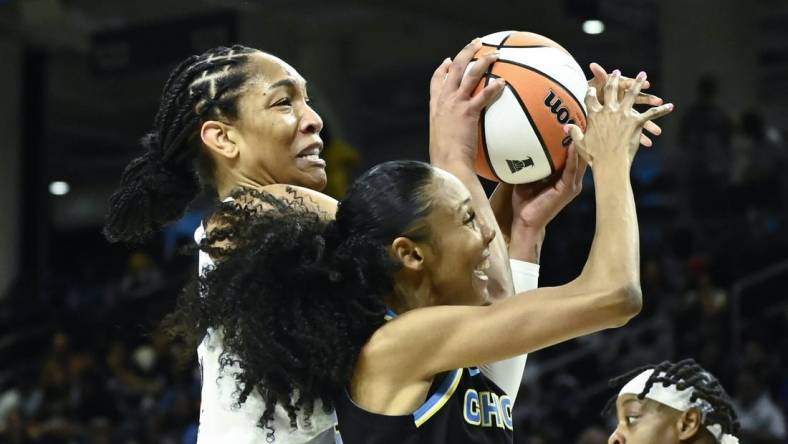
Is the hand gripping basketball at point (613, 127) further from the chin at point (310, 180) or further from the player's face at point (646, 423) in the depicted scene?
the player's face at point (646, 423)

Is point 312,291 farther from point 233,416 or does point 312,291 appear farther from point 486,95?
point 486,95

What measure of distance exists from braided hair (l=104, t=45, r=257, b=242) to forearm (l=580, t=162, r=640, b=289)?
33.9 inches

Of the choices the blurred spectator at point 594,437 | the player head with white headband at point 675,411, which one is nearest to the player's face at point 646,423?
the player head with white headband at point 675,411

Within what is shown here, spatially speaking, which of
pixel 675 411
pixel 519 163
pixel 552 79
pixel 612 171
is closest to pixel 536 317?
pixel 612 171

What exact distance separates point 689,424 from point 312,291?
142cm

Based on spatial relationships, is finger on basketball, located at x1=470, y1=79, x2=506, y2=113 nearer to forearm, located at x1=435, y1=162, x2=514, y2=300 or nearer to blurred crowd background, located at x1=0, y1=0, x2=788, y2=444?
forearm, located at x1=435, y1=162, x2=514, y2=300

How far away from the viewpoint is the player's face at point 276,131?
2.88 meters

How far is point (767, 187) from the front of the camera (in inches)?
383

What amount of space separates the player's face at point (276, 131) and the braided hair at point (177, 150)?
3cm

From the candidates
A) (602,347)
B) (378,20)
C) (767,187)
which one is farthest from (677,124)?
(378,20)

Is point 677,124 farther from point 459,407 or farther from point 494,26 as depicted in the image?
point 459,407

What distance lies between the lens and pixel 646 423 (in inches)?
140

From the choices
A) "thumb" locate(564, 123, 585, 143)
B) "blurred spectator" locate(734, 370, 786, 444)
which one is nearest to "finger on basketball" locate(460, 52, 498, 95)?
"thumb" locate(564, 123, 585, 143)

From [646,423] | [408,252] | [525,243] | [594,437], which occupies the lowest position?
[594,437]
